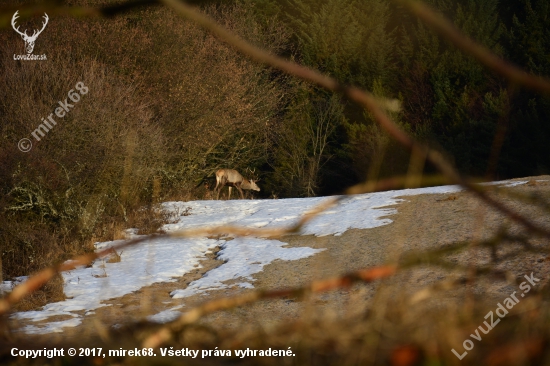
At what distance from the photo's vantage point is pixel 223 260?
7.83 m

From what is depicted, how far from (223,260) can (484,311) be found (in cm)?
Answer: 709

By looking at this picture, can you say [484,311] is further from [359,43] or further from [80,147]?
[359,43]

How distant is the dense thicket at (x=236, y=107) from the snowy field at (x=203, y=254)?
919 millimetres

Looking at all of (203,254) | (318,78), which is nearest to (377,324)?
(318,78)

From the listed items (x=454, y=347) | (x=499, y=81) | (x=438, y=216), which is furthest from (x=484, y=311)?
(x=499, y=81)

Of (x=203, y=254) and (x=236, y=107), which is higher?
(x=236, y=107)

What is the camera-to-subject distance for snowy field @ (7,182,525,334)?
5.81 m

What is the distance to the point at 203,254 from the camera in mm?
8391

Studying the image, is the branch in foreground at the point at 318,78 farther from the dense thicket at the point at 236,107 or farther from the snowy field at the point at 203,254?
the dense thicket at the point at 236,107

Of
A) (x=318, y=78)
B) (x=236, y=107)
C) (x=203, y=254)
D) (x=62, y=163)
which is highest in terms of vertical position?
(x=236, y=107)

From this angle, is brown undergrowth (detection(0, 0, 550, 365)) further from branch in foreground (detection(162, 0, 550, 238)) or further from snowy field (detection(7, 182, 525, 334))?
snowy field (detection(7, 182, 525, 334))

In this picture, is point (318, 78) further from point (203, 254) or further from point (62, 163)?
point (62, 163)

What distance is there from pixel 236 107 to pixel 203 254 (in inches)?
428

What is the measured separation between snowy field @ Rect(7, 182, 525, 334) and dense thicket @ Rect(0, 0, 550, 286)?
3.02 ft
